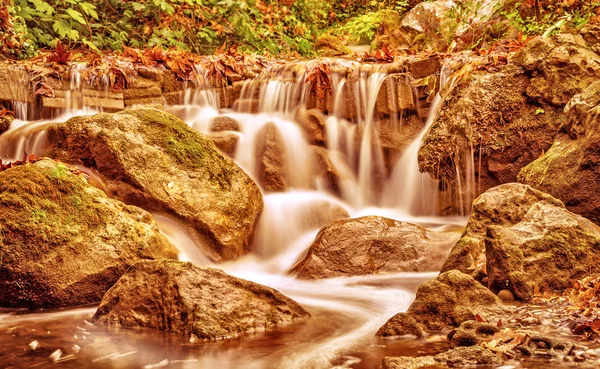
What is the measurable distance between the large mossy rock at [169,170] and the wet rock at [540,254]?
324cm

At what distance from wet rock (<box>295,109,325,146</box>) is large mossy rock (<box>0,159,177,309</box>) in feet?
13.7

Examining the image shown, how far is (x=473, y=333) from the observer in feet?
13.1

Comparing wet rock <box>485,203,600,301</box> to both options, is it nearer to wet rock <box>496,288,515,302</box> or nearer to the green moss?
wet rock <box>496,288,515,302</box>

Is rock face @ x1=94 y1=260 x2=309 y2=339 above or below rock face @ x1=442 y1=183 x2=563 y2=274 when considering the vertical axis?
below

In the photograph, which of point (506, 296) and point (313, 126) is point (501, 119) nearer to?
point (313, 126)

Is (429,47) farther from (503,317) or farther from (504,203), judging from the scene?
(503,317)

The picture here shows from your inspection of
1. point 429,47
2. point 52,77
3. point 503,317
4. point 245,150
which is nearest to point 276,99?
point 245,150

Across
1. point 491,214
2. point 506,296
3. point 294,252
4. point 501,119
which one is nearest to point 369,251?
point 294,252

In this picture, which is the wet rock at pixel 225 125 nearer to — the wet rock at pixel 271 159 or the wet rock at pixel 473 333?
the wet rock at pixel 271 159

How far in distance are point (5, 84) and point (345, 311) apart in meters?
7.20

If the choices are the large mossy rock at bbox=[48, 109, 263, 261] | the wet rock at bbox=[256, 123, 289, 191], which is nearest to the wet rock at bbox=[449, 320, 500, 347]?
the large mossy rock at bbox=[48, 109, 263, 261]

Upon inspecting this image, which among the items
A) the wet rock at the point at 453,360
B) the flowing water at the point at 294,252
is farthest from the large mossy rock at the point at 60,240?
the wet rock at the point at 453,360

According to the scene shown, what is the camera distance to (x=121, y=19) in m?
14.9

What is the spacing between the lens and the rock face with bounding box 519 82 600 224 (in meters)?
6.35
